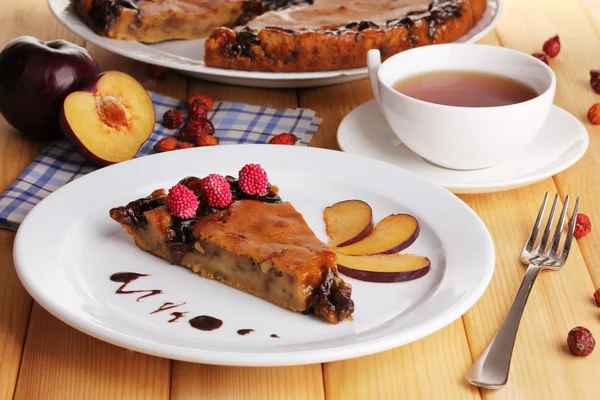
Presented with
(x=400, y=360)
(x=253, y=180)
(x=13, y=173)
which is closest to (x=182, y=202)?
(x=253, y=180)

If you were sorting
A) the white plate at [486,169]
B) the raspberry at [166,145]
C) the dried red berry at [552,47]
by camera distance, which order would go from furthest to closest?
the dried red berry at [552,47] < the raspberry at [166,145] < the white plate at [486,169]

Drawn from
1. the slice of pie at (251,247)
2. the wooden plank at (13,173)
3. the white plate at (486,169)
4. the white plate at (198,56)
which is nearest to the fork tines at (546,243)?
the white plate at (486,169)

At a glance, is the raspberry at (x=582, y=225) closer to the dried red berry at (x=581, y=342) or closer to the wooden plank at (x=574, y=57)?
the wooden plank at (x=574, y=57)

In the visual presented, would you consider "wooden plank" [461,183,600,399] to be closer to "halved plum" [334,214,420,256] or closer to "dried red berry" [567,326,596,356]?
"dried red berry" [567,326,596,356]

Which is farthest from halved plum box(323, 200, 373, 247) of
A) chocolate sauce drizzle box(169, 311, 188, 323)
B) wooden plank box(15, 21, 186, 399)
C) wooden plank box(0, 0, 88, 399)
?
wooden plank box(0, 0, 88, 399)

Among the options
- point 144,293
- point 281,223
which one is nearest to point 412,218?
point 281,223

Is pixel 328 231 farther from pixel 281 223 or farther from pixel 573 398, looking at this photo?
pixel 573 398
